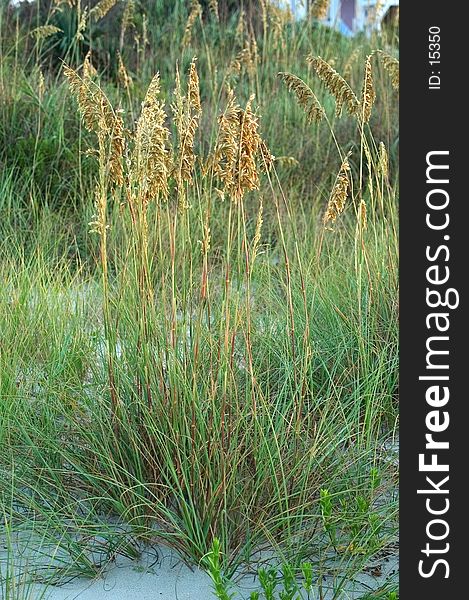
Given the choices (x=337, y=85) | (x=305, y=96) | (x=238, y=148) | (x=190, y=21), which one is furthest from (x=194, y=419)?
(x=190, y=21)

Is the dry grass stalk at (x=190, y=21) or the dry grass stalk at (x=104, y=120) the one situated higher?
the dry grass stalk at (x=190, y=21)

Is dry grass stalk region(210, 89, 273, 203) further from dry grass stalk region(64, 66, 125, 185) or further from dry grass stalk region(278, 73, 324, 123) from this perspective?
dry grass stalk region(278, 73, 324, 123)

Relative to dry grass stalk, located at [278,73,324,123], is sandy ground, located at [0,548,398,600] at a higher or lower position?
lower

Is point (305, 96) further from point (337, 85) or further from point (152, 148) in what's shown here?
point (152, 148)

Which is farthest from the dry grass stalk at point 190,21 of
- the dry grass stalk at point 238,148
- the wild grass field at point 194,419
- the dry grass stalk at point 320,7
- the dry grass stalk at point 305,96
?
the dry grass stalk at point 238,148

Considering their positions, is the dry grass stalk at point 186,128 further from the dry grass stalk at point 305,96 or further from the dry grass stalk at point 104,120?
the dry grass stalk at point 305,96

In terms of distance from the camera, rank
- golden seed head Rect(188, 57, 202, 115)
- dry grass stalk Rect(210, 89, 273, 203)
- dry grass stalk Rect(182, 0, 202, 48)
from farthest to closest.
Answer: dry grass stalk Rect(182, 0, 202, 48) → golden seed head Rect(188, 57, 202, 115) → dry grass stalk Rect(210, 89, 273, 203)

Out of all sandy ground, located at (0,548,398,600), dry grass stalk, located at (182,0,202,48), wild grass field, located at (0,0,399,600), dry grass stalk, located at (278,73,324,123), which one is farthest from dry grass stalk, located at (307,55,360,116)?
dry grass stalk, located at (182,0,202,48)

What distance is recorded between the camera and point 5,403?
280 centimetres

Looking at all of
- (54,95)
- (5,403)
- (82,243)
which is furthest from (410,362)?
(54,95)

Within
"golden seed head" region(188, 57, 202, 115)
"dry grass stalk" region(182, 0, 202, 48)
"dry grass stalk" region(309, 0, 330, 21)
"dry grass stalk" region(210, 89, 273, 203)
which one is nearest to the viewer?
"dry grass stalk" region(210, 89, 273, 203)

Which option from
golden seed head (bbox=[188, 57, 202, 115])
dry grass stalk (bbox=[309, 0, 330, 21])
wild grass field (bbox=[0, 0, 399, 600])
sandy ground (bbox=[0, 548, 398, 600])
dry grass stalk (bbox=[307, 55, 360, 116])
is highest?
dry grass stalk (bbox=[309, 0, 330, 21])

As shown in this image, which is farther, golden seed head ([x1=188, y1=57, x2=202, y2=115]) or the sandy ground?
golden seed head ([x1=188, y1=57, x2=202, y2=115])

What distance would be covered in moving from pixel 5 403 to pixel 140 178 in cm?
87
